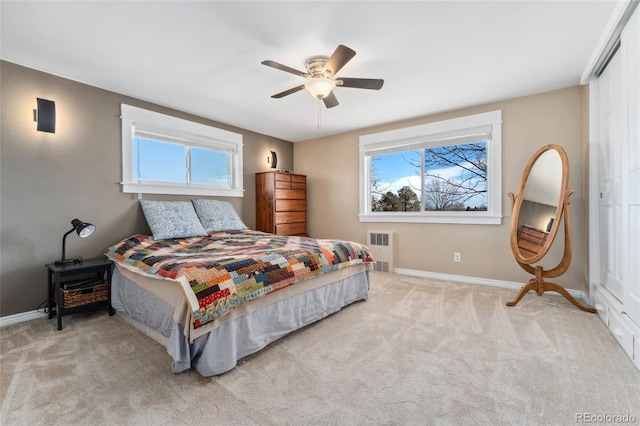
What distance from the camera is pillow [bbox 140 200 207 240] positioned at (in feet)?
10.4

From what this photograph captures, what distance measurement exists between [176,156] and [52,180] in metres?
1.34

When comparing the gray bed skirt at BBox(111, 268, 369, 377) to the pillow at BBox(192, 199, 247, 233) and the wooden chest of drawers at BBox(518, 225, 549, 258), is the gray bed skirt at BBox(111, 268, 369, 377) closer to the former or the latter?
the pillow at BBox(192, 199, 247, 233)

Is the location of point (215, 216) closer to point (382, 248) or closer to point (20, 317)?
point (20, 317)

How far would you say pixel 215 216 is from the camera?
3787 millimetres

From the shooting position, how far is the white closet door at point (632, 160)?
6.21 ft

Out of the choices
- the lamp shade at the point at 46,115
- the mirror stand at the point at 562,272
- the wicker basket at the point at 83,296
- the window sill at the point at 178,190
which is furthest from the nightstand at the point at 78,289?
the mirror stand at the point at 562,272

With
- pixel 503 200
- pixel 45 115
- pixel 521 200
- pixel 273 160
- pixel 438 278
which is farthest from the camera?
pixel 273 160

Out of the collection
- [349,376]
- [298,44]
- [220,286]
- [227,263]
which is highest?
[298,44]

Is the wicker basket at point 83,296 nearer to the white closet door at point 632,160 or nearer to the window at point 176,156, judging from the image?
the window at point 176,156

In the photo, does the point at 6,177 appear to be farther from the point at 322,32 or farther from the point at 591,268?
the point at 591,268

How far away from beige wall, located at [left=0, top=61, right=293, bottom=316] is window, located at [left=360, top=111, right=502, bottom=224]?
3333mm

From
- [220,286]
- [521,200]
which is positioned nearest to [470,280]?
[521,200]

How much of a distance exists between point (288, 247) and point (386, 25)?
1.95 metres

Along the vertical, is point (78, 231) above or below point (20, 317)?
above
